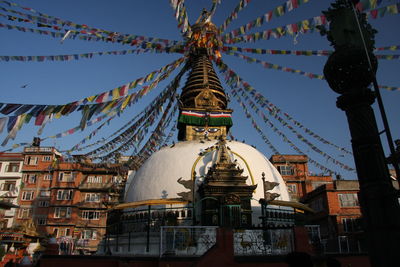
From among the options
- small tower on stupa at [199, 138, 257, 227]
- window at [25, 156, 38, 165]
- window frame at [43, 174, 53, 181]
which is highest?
window at [25, 156, 38, 165]

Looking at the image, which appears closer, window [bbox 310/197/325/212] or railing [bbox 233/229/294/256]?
railing [bbox 233/229/294/256]

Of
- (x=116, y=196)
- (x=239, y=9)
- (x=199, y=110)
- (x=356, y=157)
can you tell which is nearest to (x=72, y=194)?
(x=116, y=196)

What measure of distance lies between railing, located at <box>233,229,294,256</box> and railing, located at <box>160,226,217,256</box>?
2.82 ft

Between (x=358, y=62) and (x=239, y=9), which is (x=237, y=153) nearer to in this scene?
(x=239, y=9)

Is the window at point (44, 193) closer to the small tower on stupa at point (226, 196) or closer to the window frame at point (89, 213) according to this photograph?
the window frame at point (89, 213)

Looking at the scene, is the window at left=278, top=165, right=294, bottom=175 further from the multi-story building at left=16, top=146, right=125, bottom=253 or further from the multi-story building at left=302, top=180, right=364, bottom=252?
the multi-story building at left=16, top=146, right=125, bottom=253

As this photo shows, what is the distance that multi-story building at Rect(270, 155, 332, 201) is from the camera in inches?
1284

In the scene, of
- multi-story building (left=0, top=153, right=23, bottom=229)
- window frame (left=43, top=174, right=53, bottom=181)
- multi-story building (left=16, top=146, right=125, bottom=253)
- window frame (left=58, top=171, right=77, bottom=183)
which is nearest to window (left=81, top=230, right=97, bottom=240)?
multi-story building (left=16, top=146, right=125, bottom=253)

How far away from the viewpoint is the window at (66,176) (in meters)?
35.0

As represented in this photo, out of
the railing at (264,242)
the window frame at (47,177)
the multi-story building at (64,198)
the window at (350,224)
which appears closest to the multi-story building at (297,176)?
the window at (350,224)

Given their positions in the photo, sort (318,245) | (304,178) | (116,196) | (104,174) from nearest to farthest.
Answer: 1. (318,245)
2. (116,196)
3. (304,178)
4. (104,174)

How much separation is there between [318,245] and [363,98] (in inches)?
285

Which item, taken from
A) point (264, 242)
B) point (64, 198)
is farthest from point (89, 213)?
point (264, 242)

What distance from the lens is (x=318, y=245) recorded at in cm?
988
